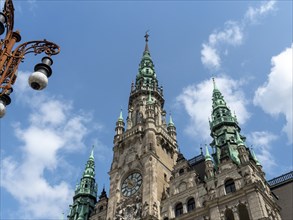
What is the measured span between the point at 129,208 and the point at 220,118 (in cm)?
1934

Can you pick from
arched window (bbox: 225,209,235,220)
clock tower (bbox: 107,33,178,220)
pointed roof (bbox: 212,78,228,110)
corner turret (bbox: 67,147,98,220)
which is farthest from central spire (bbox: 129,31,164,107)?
arched window (bbox: 225,209,235,220)

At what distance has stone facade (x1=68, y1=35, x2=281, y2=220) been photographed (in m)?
34.2

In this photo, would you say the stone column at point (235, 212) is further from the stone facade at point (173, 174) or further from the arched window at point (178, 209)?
the arched window at point (178, 209)

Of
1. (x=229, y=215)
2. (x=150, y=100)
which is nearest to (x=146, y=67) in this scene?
(x=150, y=100)

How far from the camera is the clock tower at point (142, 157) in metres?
40.8

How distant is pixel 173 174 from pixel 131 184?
592 centimetres

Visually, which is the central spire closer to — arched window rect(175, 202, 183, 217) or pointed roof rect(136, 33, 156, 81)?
pointed roof rect(136, 33, 156, 81)

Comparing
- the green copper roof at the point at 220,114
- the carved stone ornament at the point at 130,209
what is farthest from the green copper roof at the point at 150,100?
the carved stone ornament at the point at 130,209

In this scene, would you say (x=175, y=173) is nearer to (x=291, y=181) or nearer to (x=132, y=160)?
(x=132, y=160)

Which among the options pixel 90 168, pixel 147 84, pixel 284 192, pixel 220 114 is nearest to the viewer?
pixel 284 192

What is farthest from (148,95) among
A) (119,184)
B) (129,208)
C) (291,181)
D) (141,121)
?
(291,181)

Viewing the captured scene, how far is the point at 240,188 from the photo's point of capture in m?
33.9

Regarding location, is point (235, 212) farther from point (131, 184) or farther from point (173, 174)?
point (131, 184)

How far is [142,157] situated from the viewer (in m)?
45.0
